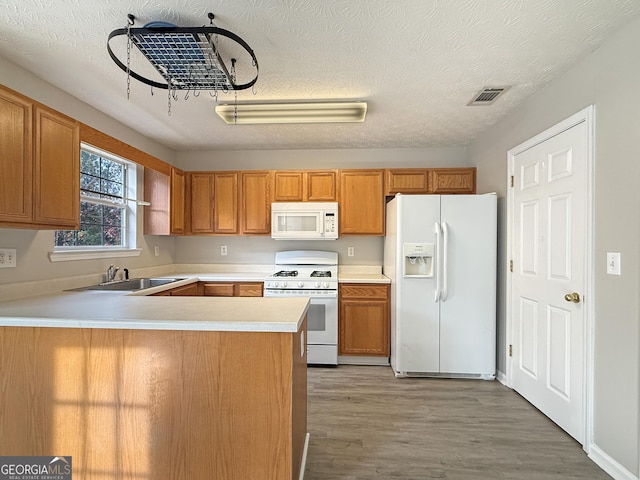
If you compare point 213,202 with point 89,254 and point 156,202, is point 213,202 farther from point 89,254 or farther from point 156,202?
point 89,254

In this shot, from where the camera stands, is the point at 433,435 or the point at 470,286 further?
the point at 470,286

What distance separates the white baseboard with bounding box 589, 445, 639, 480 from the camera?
1674 mm

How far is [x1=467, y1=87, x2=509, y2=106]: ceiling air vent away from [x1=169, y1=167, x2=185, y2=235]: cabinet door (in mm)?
3117

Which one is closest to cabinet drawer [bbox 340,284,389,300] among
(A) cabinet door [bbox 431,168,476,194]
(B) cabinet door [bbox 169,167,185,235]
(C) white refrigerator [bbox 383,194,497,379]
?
(C) white refrigerator [bbox 383,194,497,379]

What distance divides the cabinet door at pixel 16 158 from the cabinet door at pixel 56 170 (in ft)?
0.15

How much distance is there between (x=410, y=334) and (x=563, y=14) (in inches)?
100

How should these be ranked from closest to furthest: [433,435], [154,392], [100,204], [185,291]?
[154,392] → [433,435] → [100,204] → [185,291]

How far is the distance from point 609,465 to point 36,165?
12.3 feet

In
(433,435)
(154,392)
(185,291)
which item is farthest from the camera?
(185,291)

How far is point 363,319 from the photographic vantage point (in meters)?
3.36

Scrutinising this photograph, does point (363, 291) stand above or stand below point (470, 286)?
below

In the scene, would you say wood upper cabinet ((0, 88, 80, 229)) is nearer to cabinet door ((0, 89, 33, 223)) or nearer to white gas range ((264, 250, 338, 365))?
cabinet door ((0, 89, 33, 223))

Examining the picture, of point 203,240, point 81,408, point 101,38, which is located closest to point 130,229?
point 203,240

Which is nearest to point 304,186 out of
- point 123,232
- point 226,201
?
point 226,201
